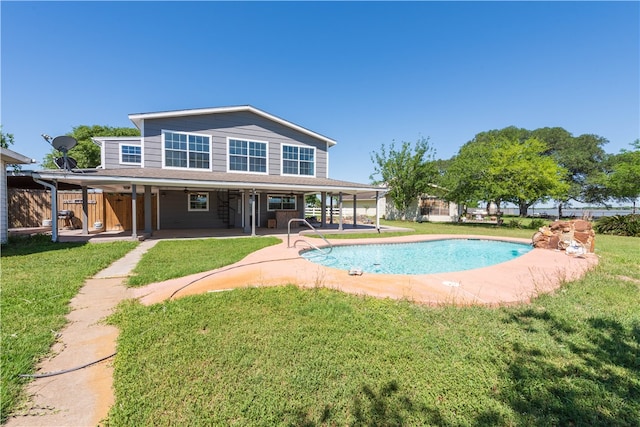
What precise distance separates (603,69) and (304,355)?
692 inches

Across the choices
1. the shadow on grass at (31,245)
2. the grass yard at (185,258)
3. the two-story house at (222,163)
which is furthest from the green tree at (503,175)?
the shadow on grass at (31,245)

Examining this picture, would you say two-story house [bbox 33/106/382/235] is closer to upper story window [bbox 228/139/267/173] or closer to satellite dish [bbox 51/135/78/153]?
upper story window [bbox 228/139/267/173]

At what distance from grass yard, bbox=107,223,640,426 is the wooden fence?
14089 mm

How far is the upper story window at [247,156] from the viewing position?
14922 millimetres

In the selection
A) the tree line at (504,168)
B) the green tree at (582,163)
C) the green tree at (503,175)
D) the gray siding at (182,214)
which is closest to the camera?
the gray siding at (182,214)

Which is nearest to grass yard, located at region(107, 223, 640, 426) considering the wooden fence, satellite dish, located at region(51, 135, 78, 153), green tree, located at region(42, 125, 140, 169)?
satellite dish, located at region(51, 135, 78, 153)

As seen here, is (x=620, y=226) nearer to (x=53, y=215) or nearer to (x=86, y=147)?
(x=53, y=215)

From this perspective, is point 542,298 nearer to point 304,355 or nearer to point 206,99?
point 304,355

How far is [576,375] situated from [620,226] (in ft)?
71.1

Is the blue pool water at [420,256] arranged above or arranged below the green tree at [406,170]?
below

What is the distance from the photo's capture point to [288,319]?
3645 millimetres

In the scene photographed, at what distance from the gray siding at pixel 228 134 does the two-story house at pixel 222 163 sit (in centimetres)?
4

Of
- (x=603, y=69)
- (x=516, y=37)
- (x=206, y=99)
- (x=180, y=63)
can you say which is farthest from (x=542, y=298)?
(x=206, y=99)

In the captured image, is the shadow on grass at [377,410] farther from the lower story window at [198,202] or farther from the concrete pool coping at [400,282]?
the lower story window at [198,202]
